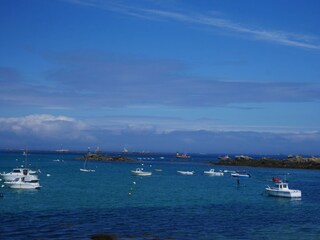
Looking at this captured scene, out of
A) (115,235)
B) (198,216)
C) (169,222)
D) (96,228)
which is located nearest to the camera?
(115,235)

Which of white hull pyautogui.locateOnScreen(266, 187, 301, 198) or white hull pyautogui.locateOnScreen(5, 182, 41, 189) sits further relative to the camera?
white hull pyautogui.locateOnScreen(5, 182, 41, 189)

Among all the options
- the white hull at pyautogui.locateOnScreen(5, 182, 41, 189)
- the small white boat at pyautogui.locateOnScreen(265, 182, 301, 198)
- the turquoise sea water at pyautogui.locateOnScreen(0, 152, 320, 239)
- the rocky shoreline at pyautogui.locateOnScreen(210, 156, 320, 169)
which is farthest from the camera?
the rocky shoreline at pyautogui.locateOnScreen(210, 156, 320, 169)

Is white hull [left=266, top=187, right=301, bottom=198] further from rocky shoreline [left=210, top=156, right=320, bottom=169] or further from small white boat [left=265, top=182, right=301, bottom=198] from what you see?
rocky shoreline [left=210, top=156, right=320, bottom=169]

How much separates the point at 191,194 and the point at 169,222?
2634cm

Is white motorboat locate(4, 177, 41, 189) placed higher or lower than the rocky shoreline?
lower

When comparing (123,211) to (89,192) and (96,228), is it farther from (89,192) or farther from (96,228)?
(89,192)

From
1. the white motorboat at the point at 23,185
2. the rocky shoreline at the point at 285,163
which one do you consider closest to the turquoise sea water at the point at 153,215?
the white motorboat at the point at 23,185

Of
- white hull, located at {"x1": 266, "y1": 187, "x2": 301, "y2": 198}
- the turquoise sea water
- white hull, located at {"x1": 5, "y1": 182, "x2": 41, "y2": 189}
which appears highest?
white hull, located at {"x1": 266, "y1": 187, "x2": 301, "y2": 198}

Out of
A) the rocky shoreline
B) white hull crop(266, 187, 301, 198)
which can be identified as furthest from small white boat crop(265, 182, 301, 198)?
the rocky shoreline

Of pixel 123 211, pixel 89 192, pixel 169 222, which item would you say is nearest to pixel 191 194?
pixel 89 192

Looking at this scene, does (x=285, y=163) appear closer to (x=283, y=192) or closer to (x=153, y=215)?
(x=283, y=192)

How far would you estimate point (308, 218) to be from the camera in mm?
47125

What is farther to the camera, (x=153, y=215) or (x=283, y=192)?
(x=283, y=192)

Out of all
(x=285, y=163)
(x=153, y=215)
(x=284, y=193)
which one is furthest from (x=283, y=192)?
(x=285, y=163)
